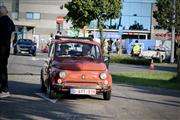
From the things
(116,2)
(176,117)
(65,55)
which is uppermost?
(116,2)

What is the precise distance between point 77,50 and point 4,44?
2.25 m

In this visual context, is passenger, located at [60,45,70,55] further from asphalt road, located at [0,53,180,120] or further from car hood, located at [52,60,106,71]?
asphalt road, located at [0,53,180,120]

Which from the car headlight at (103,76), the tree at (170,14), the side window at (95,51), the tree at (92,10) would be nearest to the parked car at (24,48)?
the tree at (92,10)

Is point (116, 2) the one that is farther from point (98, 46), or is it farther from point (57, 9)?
point (57, 9)

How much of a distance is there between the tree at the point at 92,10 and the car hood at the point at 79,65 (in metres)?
23.2

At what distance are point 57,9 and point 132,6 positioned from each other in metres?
13.6

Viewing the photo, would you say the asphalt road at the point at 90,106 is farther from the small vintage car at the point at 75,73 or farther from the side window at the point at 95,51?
the side window at the point at 95,51

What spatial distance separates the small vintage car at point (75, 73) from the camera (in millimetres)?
13461

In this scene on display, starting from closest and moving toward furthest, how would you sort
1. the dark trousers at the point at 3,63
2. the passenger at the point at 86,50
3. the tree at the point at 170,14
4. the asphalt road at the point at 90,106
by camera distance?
the asphalt road at the point at 90,106 → the dark trousers at the point at 3,63 → the passenger at the point at 86,50 → the tree at the point at 170,14

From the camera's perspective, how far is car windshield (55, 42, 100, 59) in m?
14.9

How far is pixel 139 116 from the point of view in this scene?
11.5 m

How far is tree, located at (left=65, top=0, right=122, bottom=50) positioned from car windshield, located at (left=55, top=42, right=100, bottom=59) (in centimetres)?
2216

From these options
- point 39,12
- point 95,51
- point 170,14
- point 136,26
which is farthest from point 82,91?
point 136,26

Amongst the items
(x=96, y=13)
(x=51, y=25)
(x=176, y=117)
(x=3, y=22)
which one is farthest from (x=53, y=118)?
(x=51, y=25)
